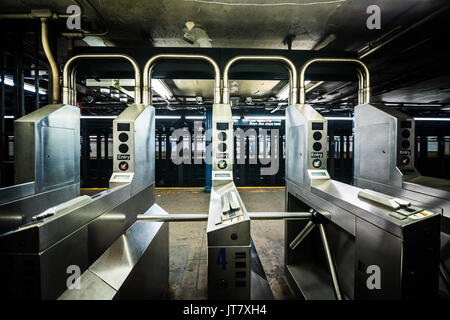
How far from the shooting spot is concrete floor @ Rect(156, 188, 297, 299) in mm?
2533

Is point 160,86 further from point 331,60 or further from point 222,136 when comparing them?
point 331,60

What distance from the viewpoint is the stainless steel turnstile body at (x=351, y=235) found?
108 centimetres

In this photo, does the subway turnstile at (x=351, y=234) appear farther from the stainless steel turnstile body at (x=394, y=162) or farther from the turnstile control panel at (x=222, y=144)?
the turnstile control panel at (x=222, y=144)

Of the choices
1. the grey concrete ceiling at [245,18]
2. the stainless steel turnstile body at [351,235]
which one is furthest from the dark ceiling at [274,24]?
the stainless steel turnstile body at [351,235]

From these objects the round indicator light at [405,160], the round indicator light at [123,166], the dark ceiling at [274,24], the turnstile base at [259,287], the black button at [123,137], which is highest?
the dark ceiling at [274,24]

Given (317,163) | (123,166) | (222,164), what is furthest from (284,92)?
(123,166)

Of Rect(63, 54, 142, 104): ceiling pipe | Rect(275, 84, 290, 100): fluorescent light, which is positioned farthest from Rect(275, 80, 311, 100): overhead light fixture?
Rect(63, 54, 142, 104): ceiling pipe

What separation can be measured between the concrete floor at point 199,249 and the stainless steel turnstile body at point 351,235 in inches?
11.8

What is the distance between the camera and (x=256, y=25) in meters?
2.72

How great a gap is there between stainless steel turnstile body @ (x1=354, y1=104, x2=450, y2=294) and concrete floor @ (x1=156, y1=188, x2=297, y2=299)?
1.80 m

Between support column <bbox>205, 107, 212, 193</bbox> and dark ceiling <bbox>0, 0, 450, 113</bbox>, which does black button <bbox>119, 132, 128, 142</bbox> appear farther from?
support column <bbox>205, 107, 212, 193</bbox>

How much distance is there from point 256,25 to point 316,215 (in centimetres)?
257
